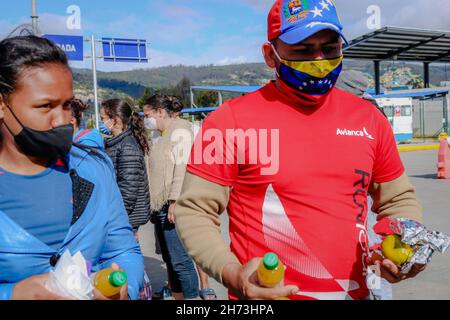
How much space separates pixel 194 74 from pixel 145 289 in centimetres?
16953

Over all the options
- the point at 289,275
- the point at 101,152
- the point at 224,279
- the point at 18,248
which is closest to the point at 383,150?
the point at 289,275

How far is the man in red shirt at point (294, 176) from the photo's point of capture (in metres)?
2.01

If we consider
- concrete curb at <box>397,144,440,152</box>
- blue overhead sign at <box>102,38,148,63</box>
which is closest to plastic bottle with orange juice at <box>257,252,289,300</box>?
blue overhead sign at <box>102,38,148,63</box>

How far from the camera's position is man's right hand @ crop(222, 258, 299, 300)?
5.30ft

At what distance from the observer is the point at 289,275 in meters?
2.03

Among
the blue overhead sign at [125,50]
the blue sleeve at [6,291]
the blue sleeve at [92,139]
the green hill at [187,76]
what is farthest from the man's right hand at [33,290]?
the green hill at [187,76]

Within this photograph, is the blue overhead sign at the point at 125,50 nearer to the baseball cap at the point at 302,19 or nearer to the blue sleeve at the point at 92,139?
the blue sleeve at the point at 92,139

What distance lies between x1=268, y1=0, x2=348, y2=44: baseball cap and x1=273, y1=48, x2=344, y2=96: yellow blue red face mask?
0.11 meters

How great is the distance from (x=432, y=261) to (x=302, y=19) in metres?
5.07

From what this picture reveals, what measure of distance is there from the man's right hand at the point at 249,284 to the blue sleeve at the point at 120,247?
14.0 inches

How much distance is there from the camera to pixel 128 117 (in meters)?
5.58

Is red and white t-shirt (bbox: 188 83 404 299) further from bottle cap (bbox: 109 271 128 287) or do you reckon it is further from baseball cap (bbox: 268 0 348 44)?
bottle cap (bbox: 109 271 128 287)

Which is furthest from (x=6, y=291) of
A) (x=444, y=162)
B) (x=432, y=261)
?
(x=444, y=162)
